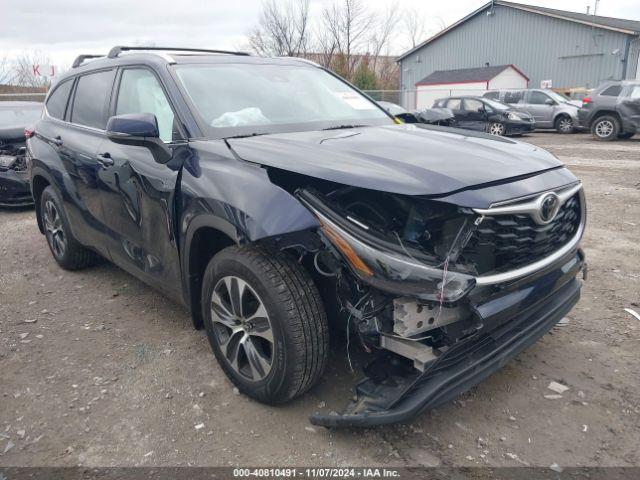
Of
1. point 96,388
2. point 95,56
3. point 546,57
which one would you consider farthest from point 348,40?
point 96,388

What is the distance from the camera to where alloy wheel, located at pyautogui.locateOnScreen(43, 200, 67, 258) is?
15.6 ft

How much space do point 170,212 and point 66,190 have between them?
1.83 m

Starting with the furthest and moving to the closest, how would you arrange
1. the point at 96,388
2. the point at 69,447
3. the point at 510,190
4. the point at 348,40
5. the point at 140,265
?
the point at 348,40 < the point at 140,265 < the point at 96,388 < the point at 69,447 < the point at 510,190

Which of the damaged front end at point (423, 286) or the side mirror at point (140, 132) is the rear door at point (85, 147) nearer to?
the side mirror at point (140, 132)

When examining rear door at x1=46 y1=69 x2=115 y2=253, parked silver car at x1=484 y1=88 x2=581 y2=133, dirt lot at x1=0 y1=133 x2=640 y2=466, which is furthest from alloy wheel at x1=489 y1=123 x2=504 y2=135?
rear door at x1=46 y1=69 x2=115 y2=253

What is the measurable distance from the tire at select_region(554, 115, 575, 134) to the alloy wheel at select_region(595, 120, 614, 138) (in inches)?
108

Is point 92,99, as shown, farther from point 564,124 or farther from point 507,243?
point 564,124

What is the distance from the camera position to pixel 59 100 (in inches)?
185

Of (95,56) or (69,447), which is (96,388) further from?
(95,56)

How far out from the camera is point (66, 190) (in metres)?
4.33

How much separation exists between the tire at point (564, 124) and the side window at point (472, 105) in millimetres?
3048

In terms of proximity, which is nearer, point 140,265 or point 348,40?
point 140,265

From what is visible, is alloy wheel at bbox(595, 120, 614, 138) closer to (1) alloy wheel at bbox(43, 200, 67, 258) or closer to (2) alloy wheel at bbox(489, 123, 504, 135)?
(2) alloy wheel at bbox(489, 123, 504, 135)

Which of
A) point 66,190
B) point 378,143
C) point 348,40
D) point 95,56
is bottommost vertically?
point 66,190
